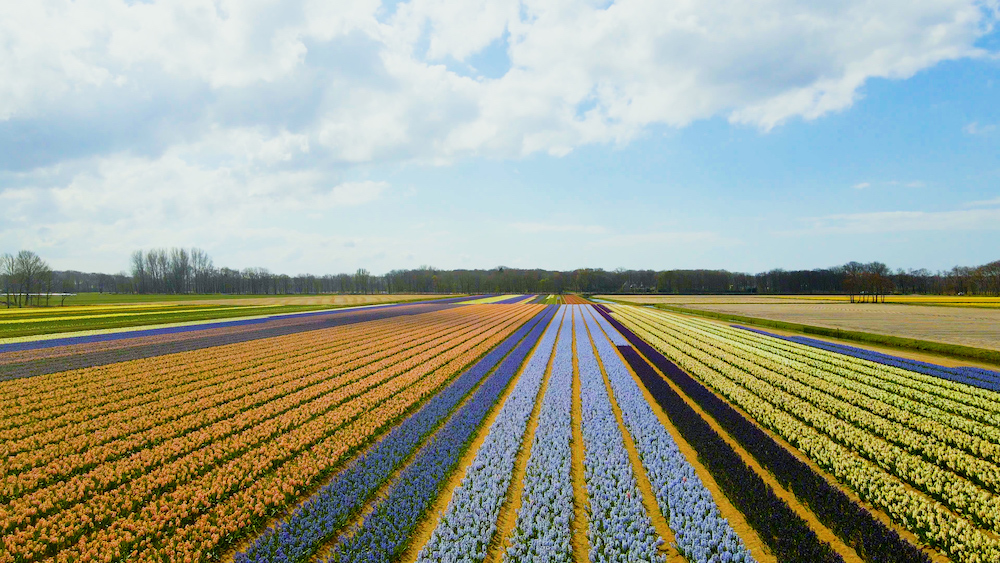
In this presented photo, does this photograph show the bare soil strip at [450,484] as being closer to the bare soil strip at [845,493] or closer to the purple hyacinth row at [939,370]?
the bare soil strip at [845,493]

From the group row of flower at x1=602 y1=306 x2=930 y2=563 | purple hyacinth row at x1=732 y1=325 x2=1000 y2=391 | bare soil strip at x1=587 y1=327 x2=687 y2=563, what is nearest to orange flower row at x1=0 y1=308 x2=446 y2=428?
bare soil strip at x1=587 y1=327 x2=687 y2=563

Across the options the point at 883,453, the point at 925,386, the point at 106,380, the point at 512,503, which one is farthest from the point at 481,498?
the point at 106,380

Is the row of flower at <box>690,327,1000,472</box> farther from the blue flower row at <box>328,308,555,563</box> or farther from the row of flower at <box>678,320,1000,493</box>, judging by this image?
the blue flower row at <box>328,308,555,563</box>

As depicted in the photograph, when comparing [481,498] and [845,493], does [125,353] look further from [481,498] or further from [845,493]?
[845,493]

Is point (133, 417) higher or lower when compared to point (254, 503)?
higher

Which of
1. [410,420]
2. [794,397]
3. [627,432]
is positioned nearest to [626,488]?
[627,432]

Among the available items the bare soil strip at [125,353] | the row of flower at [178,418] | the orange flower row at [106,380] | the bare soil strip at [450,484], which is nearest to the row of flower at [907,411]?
the bare soil strip at [450,484]
